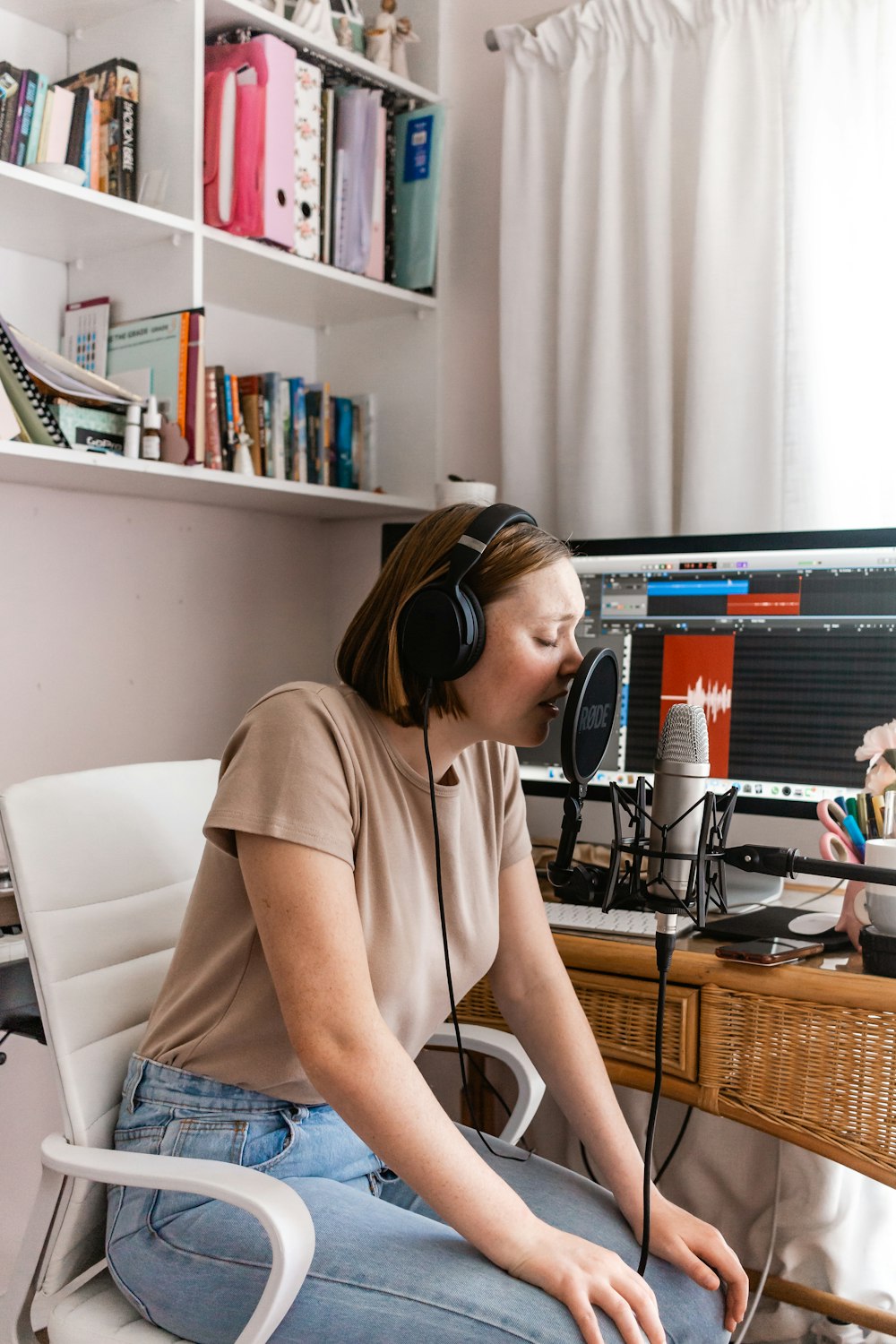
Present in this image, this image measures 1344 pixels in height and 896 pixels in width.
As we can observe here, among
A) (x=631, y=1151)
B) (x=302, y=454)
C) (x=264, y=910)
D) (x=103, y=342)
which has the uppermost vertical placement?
(x=103, y=342)

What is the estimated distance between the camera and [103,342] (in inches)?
73.5

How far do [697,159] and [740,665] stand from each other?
2.73ft

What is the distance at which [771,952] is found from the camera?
1315 millimetres

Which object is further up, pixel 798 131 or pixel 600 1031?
pixel 798 131

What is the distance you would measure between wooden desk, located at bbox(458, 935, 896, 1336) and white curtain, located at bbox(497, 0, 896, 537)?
0.77 metres

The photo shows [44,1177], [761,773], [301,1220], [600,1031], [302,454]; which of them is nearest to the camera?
[301,1220]

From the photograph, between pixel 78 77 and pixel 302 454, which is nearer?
pixel 78 77

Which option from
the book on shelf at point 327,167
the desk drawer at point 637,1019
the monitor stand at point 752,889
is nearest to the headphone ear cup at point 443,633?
the desk drawer at point 637,1019

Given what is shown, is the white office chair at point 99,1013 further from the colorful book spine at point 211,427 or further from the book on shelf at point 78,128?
the book on shelf at point 78,128

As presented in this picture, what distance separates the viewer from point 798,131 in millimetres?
1815

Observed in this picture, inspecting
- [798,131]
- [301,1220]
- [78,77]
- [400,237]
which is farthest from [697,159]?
[301,1220]

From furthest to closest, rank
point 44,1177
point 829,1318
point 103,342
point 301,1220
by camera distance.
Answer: point 103,342 < point 829,1318 < point 44,1177 < point 301,1220

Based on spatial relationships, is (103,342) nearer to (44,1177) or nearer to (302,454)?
(302,454)

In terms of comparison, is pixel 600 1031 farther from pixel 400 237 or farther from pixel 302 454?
pixel 400 237
